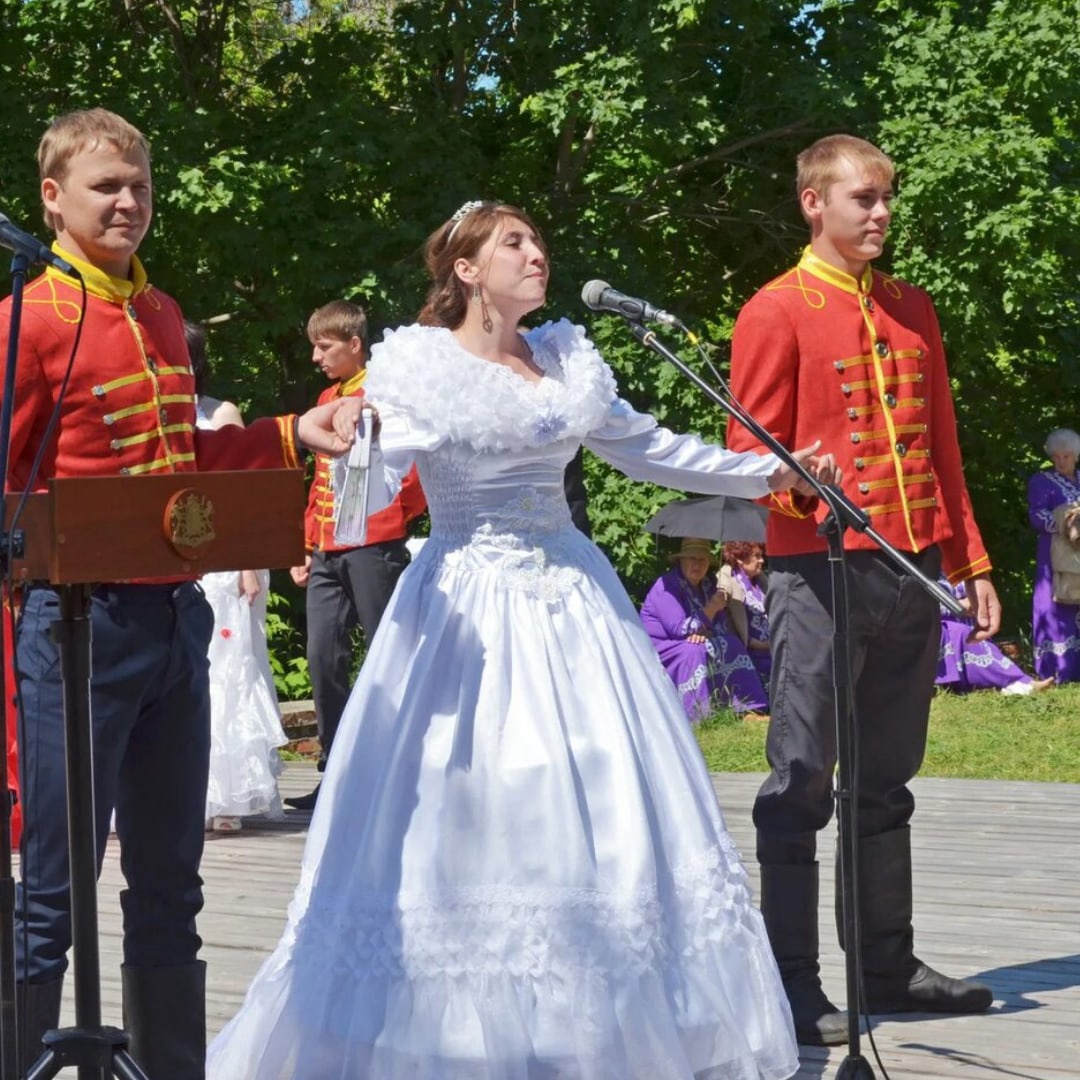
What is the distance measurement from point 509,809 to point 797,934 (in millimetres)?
1129

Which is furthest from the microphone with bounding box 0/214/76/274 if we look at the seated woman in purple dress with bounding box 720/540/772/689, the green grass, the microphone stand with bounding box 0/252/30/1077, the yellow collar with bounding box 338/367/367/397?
the seated woman in purple dress with bounding box 720/540/772/689

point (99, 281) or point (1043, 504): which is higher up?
point (99, 281)

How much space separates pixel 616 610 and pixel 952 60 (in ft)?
37.6

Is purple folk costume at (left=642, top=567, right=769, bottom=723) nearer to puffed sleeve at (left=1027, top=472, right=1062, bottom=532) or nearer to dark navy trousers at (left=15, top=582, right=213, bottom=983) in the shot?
puffed sleeve at (left=1027, top=472, right=1062, bottom=532)

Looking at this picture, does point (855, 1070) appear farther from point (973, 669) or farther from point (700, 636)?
point (973, 669)

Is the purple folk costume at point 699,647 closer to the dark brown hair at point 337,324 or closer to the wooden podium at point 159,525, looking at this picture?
the dark brown hair at point 337,324

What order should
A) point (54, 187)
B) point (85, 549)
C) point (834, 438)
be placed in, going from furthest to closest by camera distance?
point (834, 438), point (54, 187), point (85, 549)

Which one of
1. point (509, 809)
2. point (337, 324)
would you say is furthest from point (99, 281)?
point (337, 324)

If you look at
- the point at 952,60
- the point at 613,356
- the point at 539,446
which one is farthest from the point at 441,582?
the point at 952,60

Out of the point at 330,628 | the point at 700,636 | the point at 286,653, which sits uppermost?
the point at 330,628

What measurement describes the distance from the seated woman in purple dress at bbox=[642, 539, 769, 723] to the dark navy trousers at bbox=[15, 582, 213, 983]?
8295 millimetres

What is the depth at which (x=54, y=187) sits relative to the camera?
3805mm

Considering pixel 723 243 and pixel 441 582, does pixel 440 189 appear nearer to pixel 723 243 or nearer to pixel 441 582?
pixel 723 243

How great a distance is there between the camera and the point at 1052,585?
1473 cm
